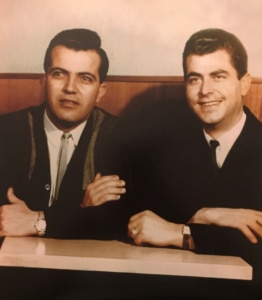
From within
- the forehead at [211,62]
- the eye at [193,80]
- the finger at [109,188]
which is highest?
the forehead at [211,62]

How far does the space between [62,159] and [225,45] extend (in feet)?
2.20

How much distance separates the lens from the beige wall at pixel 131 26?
1707 mm

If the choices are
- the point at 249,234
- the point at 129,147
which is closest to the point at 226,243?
the point at 249,234

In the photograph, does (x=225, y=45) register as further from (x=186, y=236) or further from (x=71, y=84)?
(x=186, y=236)

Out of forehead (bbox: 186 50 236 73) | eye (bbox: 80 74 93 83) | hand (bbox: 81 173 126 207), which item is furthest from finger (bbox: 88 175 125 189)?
forehead (bbox: 186 50 236 73)

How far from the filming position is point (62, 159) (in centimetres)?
174

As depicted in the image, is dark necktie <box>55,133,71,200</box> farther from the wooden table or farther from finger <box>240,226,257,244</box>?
finger <box>240,226,257,244</box>

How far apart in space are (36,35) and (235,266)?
102 cm

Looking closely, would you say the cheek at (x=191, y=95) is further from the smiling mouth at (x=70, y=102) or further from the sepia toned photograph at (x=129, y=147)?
the smiling mouth at (x=70, y=102)

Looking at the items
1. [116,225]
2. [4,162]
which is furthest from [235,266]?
[4,162]

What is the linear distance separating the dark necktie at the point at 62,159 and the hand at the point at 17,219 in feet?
0.38

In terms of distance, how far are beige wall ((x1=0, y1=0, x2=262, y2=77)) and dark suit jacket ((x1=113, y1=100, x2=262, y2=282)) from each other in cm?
17

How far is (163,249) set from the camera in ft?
5.49

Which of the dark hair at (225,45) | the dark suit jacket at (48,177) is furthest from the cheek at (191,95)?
the dark suit jacket at (48,177)
